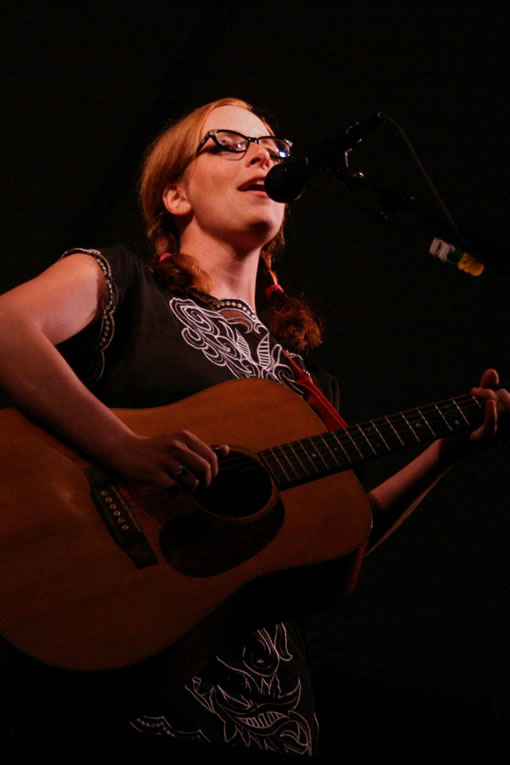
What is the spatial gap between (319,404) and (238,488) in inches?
20.0

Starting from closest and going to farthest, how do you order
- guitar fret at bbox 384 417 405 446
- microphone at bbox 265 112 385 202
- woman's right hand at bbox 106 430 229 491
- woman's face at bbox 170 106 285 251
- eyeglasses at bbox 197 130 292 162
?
woman's right hand at bbox 106 430 229 491 < microphone at bbox 265 112 385 202 < guitar fret at bbox 384 417 405 446 < woman's face at bbox 170 106 285 251 < eyeglasses at bbox 197 130 292 162

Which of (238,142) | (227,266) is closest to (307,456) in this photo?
(227,266)

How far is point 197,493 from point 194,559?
0.14 metres

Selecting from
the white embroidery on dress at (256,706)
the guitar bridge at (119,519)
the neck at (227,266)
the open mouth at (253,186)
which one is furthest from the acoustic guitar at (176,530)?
the open mouth at (253,186)

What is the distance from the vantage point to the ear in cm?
238

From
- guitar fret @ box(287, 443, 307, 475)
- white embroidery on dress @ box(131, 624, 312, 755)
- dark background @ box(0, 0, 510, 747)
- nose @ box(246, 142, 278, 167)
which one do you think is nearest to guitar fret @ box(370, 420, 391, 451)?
guitar fret @ box(287, 443, 307, 475)

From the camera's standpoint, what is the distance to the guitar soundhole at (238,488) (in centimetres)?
151

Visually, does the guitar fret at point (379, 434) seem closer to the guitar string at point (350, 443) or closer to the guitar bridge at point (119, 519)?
the guitar string at point (350, 443)

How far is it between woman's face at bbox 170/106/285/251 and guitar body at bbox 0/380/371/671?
2.34 feet

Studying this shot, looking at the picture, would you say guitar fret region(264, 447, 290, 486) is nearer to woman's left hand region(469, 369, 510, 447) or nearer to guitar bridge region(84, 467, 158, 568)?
guitar bridge region(84, 467, 158, 568)

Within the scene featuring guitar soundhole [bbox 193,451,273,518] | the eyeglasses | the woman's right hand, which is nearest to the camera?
the woman's right hand

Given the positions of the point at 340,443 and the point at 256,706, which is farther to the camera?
the point at 340,443

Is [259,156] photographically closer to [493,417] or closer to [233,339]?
[233,339]

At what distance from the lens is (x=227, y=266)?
2.24 metres
